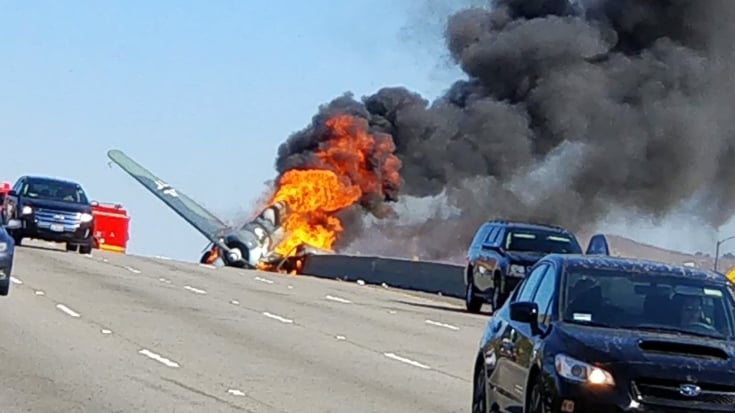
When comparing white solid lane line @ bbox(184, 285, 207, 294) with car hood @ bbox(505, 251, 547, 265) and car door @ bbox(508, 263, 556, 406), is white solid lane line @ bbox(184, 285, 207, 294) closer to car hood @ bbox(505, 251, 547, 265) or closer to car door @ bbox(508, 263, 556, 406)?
car hood @ bbox(505, 251, 547, 265)

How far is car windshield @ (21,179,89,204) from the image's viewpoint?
40844 millimetres

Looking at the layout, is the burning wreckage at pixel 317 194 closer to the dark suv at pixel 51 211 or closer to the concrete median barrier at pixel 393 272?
the concrete median barrier at pixel 393 272

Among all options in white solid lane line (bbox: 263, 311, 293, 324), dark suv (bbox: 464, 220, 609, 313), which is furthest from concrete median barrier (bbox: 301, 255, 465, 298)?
white solid lane line (bbox: 263, 311, 293, 324)

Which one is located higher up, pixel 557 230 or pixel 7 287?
pixel 557 230

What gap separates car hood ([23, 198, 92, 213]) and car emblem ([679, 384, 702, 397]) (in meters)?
30.4

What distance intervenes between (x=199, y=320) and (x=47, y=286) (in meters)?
5.27

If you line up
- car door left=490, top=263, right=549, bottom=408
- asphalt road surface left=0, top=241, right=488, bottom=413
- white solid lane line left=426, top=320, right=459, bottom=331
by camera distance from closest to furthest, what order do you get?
1. car door left=490, top=263, right=549, bottom=408
2. asphalt road surface left=0, top=241, right=488, bottom=413
3. white solid lane line left=426, top=320, right=459, bottom=331

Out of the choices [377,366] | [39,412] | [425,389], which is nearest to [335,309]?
[377,366]

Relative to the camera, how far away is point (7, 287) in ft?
84.5

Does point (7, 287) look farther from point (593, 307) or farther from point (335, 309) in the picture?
point (593, 307)

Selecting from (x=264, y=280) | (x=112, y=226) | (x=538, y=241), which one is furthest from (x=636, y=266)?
(x=112, y=226)

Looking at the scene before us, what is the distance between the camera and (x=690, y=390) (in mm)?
11008

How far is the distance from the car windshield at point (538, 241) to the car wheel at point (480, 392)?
16.7 meters

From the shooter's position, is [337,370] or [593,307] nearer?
[593,307]
